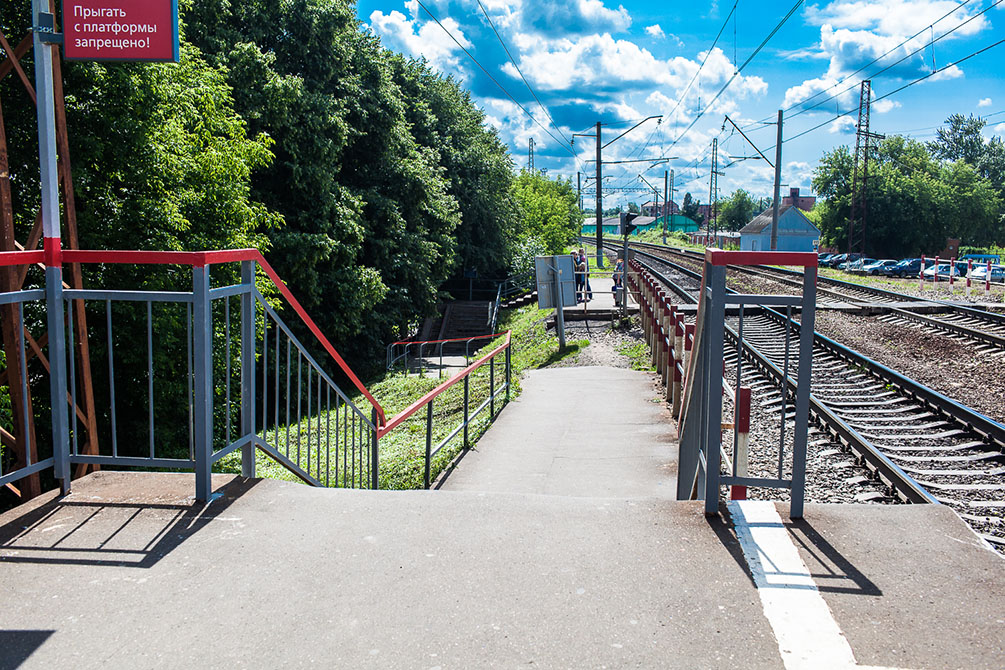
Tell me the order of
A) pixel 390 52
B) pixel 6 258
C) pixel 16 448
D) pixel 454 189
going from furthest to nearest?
pixel 454 189 < pixel 390 52 < pixel 16 448 < pixel 6 258

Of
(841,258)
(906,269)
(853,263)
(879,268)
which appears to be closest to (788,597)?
(906,269)

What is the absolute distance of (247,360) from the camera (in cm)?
447

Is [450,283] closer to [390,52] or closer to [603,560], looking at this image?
[390,52]

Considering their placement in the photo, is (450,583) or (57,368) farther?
(57,368)

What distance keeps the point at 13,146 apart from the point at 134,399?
3931 mm

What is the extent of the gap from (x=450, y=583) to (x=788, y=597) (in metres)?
1.38

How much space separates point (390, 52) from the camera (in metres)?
33.3

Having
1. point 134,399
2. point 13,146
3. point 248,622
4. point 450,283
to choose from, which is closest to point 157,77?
point 13,146

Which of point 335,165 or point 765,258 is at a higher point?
point 335,165

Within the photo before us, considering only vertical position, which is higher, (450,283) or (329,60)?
(329,60)

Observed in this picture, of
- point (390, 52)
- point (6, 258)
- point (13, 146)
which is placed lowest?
point (6, 258)

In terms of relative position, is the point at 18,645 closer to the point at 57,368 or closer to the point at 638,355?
the point at 57,368

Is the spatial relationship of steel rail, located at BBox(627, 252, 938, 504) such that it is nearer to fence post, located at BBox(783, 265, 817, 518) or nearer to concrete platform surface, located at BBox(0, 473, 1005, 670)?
fence post, located at BBox(783, 265, 817, 518)

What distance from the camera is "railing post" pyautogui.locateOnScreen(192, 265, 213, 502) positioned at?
402 centimetres
